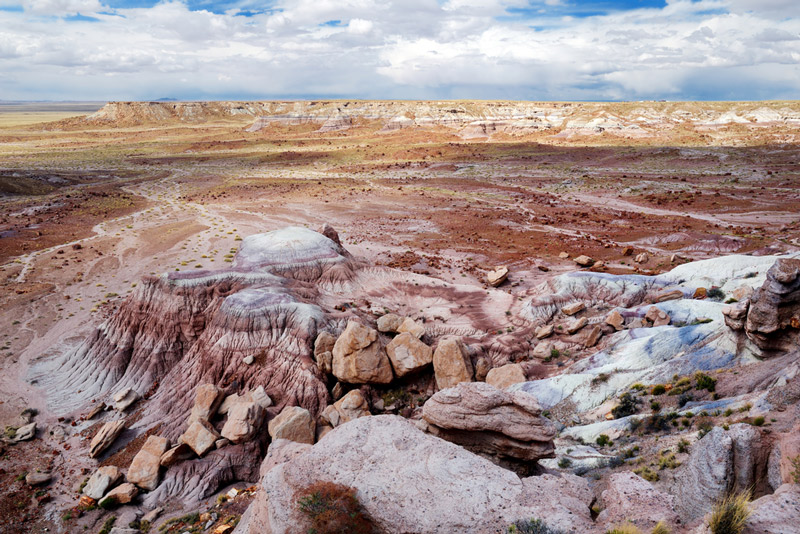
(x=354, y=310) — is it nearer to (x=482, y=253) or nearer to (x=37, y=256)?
(x=482, y=253)

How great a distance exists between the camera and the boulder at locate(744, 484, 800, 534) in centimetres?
678

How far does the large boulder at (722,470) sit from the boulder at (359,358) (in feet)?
39.8

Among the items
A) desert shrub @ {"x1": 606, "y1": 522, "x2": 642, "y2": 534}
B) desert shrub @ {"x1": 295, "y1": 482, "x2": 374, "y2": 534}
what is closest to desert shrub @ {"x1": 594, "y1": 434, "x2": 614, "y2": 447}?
desert shrub @ {"x1": 606, "y1": 522, "x2": 642, "y2": 534}

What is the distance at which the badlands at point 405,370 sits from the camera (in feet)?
30.4

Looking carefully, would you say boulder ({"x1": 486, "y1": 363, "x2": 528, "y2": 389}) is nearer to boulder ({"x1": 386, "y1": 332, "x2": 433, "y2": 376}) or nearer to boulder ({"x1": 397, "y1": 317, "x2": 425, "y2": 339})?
boulder ({"x1": 386, "y1": 332, "x2": 433, "y2": 376})

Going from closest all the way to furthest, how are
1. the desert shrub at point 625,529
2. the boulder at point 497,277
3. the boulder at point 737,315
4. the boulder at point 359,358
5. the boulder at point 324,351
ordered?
the desert shrub at point 625,529
the boulder at point 737,315
the boulder at point 359,358
the boulder at point 324,351
the boulder at point 497,277

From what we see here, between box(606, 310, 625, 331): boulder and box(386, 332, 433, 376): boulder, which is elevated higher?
box(606, 310, 625, 331): boulder

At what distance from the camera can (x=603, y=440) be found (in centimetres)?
1380

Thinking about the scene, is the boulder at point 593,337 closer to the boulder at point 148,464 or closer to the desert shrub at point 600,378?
the desert shrub at point 600,378

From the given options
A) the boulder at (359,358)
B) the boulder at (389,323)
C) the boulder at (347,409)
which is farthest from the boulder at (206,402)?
the boulder at (389,323)

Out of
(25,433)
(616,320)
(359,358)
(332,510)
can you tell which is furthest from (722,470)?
(25,433)

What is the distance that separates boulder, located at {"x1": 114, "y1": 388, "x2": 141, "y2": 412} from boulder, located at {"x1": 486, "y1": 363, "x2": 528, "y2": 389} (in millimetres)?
16023

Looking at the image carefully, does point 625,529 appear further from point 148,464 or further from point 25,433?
point 25,433

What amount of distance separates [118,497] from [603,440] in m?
16.3
